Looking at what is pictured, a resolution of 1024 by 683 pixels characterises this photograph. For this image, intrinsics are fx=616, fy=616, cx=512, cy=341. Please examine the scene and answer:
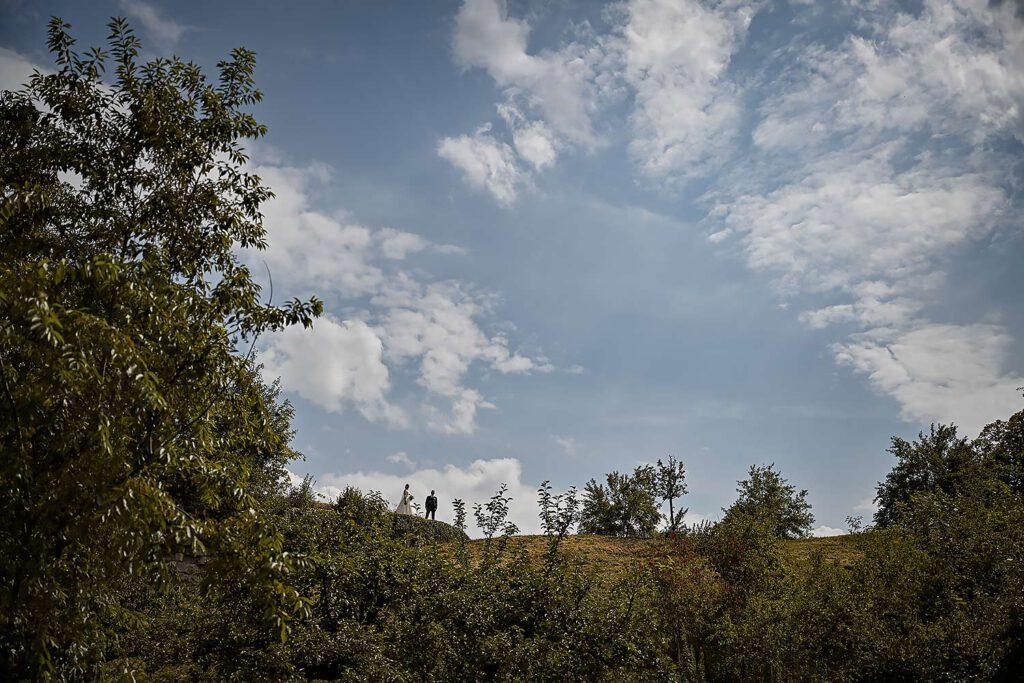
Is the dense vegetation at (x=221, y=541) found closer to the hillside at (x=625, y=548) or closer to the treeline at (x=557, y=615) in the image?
the treeline at (x=557, y=615)

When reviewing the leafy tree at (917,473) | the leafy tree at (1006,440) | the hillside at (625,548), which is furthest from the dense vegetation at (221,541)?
the leafy tree at (917,473)

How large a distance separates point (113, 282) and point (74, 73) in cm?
827

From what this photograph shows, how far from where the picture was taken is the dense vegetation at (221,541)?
6.18 meters

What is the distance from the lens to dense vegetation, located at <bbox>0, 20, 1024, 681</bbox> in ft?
20.3

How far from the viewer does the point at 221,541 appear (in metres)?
6.82

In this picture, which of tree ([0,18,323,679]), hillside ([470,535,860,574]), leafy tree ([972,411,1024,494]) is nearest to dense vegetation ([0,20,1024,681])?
tree ([0,18,323,679])

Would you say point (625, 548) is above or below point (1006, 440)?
below

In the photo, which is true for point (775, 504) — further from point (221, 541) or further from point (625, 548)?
point (221, 541)

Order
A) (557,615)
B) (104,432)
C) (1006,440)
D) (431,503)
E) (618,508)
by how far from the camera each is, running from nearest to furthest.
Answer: (104,432), (557,615), (1006,440), (431,503), (618,508)

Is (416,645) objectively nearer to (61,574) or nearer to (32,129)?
(61,574)

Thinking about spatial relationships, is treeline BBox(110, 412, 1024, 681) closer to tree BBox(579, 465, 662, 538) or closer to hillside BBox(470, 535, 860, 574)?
hillside BBox(470, 535, 860, 574)

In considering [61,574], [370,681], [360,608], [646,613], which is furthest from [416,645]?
[61,574]

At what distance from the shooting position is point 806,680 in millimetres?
14922

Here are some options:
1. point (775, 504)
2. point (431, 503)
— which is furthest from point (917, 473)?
point (431, 503)
